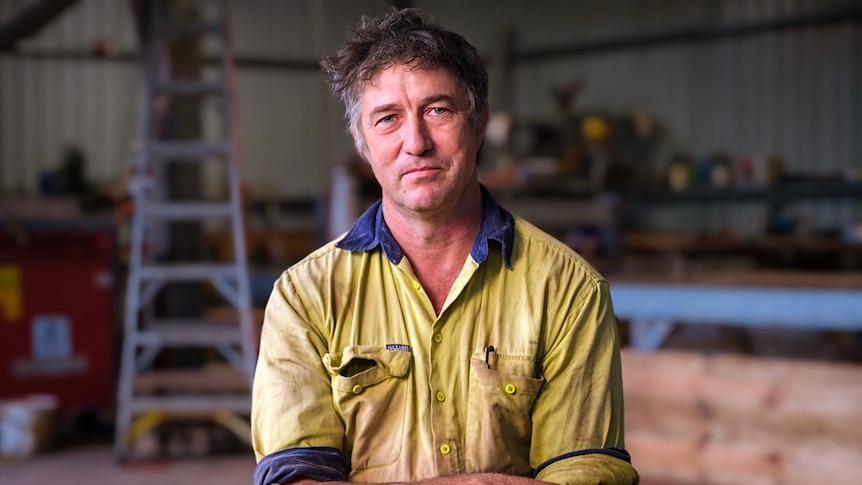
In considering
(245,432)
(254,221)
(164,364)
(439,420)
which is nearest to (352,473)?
(439,420)

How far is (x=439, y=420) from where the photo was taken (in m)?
1.96

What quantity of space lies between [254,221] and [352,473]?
11.4m

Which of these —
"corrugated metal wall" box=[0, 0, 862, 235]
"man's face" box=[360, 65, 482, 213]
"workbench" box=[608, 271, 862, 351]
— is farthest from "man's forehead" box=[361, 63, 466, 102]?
"corrugated metal wall" box=[0, 0, 862, 235]

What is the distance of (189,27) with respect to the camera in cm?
579

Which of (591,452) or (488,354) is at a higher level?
(488,354)

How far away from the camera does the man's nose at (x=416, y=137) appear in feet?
6.28

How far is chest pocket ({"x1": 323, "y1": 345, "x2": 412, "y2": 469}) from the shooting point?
1958 millimetres

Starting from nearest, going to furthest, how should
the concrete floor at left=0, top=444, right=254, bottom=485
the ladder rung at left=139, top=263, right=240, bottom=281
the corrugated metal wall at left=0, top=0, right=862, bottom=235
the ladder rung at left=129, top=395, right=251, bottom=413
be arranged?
the concrete floor at left=0, top=444, right=254, bottom=485 < the ladder rung at left=129, top=395, right=251, bottom=413 < the ladder rung at left=139, top=263, right=240, bottom=281 < the corrugated metal wall at left=0, top=0, right=862, bottom=235

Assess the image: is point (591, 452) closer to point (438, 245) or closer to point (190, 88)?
point (438, 245)

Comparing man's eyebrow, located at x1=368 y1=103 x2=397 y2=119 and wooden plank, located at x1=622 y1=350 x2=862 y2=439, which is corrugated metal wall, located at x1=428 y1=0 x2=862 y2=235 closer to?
wooden plank, located at x1=622 y1=350 x2=862 y2=439

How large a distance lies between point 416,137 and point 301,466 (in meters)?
0.72

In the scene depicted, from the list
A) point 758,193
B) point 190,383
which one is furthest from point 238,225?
point 758,193

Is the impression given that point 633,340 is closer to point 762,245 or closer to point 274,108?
point 762,245

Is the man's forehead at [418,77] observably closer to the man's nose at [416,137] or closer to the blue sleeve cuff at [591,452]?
the man's nose at [416,137]
